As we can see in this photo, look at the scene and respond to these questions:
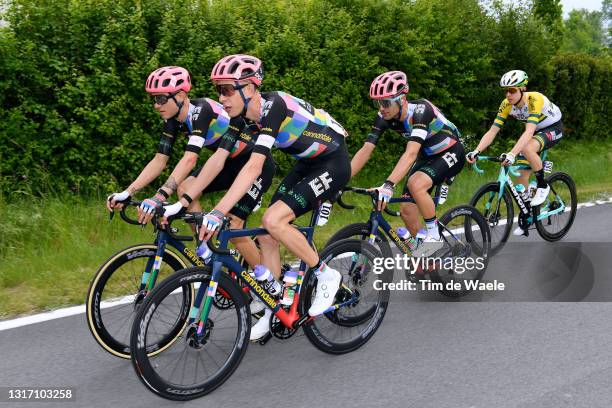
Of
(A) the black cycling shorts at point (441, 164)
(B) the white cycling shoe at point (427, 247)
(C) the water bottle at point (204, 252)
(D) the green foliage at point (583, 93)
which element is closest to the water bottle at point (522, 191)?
(A) the black cycling shorts at point (441, 164)

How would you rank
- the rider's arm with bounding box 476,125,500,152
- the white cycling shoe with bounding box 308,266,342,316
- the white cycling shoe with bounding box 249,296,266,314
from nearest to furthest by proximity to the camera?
the white cycling shoe with bounding box 308,266,342,316
the white cycling shoe with bounding box 249,296,266,314
the rider's arm with bounding box 476,125,500,152

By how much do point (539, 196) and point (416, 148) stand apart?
313 cm

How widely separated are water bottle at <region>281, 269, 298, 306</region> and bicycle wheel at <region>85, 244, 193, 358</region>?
664mm

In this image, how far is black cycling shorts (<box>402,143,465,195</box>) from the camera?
6020 millimetres

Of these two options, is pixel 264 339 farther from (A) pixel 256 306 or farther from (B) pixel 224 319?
(B) pixel 224 319

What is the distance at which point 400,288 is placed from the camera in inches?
243

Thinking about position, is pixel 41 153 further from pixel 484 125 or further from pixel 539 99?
pixel 484 125

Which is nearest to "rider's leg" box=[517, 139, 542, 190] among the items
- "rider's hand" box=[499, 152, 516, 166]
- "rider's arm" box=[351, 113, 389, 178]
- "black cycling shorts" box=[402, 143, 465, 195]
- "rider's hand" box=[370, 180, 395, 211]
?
"rider's hand" box=[499, 152, 516, 166]

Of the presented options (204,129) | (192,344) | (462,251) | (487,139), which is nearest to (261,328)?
(192,344)

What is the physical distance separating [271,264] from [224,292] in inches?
33.4

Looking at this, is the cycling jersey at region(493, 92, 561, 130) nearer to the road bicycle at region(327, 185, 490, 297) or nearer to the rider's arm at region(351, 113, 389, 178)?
the road bicycle at region(327, 185, 490, 297)

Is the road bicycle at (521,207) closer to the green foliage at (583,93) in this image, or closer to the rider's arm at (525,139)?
the rider's arm at (525,139)

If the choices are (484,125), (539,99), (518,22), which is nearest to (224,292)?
(539,99)

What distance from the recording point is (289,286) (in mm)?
4512
